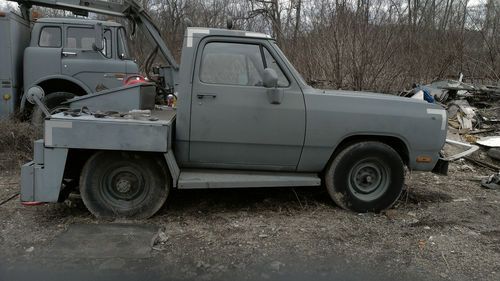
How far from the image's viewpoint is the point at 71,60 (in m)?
9.41

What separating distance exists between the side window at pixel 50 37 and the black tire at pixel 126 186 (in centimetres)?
532

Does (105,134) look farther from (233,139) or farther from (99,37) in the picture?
(99,37)

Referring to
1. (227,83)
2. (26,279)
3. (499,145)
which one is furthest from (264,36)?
(499,145)

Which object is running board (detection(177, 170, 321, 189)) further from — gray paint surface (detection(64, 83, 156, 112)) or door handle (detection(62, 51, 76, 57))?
door handle (detection(62, 51, 76, 57))

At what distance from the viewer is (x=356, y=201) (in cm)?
551

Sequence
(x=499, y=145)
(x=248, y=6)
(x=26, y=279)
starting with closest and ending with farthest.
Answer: (x=26, y=279) → (x=499, y=145) → (x=248, y=6)

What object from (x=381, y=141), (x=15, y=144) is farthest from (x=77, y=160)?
(x=381, y=141)

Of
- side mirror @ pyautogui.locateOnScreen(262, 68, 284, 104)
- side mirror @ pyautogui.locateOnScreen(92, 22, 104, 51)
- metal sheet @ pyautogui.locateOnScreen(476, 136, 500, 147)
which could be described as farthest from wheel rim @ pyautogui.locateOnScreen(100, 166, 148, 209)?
A: metal sheet @ pyautogui.locateOnScreen(476, 136, 500, 147)

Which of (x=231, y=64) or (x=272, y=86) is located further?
(x=231, y=64)

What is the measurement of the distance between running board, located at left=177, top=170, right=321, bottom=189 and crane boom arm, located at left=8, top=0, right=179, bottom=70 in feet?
17.8

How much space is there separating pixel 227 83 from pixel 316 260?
2.10 m

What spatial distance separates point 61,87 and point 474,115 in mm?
9701

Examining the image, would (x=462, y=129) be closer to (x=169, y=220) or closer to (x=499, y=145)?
(x=499, y=145)

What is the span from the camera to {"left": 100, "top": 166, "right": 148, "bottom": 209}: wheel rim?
5133 mm
